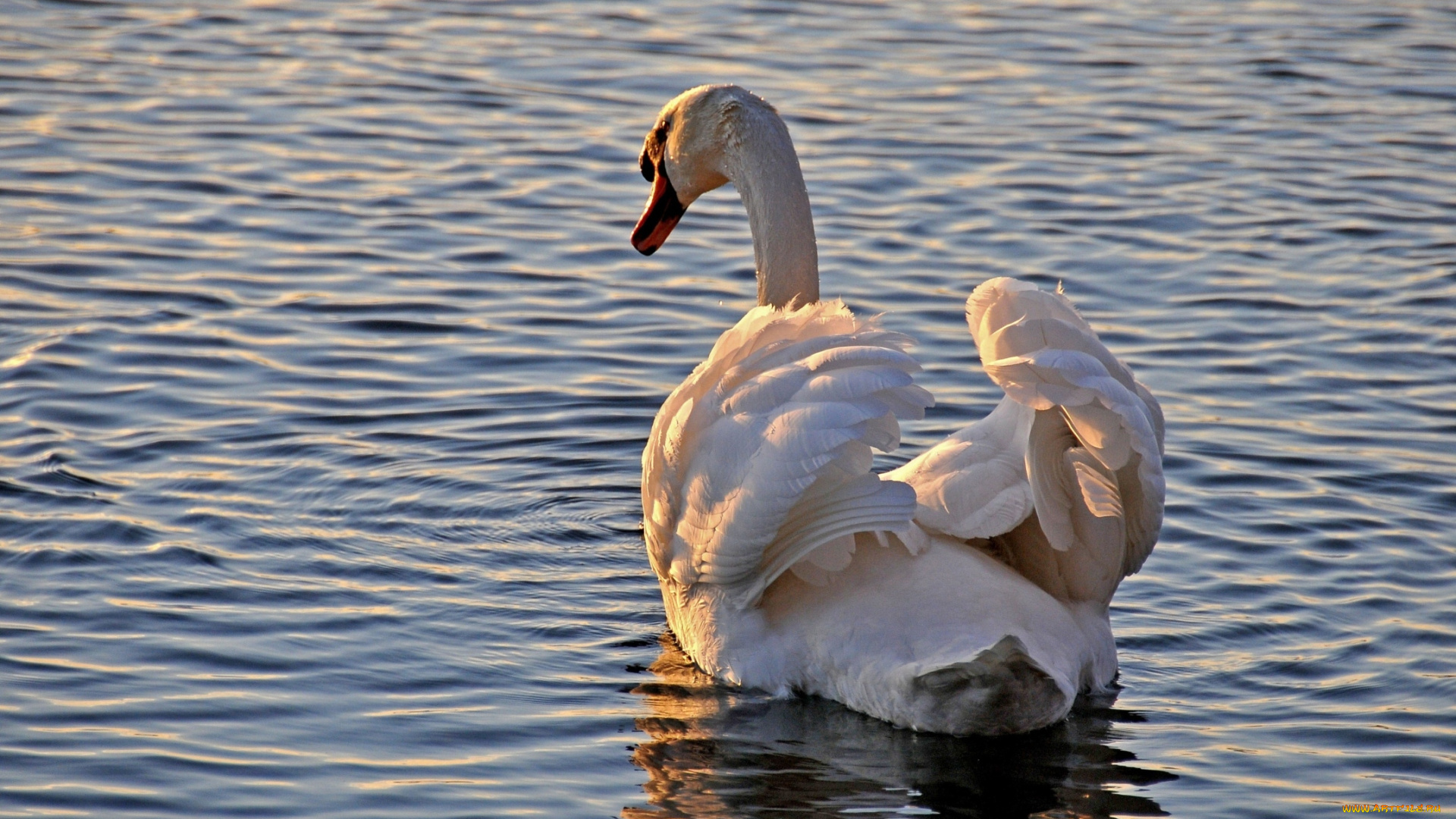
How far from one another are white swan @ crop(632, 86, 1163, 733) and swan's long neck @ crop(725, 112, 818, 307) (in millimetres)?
711

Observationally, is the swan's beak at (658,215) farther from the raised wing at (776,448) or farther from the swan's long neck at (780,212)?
the raised wing at (776,448)

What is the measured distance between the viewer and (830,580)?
6.20 metres

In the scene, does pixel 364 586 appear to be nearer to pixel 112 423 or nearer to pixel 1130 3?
pixel 112 423

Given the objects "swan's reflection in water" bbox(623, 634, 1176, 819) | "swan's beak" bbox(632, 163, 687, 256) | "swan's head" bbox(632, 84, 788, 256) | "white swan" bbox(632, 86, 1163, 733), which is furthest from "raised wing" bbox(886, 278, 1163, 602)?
"swan's beak" bbox(632, 163, 687, 256)

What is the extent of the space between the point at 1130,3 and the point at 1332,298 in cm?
809

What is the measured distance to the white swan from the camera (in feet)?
18.8

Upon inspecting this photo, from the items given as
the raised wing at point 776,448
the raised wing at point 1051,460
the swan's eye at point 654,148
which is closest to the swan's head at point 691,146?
the swan's eye at point 654,148

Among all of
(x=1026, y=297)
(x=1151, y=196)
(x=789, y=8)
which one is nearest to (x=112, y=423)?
(x=1026, y=297)

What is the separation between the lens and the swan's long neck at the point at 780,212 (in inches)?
279

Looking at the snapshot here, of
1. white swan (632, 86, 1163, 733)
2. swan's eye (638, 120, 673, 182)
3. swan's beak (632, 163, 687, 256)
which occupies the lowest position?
white swan (632, 86, 1163, 733)

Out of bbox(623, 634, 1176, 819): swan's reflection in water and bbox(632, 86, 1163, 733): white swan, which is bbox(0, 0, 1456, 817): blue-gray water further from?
bbox(632, 86, 1163, 733): white swan

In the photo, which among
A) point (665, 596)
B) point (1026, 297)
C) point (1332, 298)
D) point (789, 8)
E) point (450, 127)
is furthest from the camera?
point (789, 8)

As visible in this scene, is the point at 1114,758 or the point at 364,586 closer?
the point at 1114,758

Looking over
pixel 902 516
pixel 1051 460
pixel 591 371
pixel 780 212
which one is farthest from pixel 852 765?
pixel 591 371
